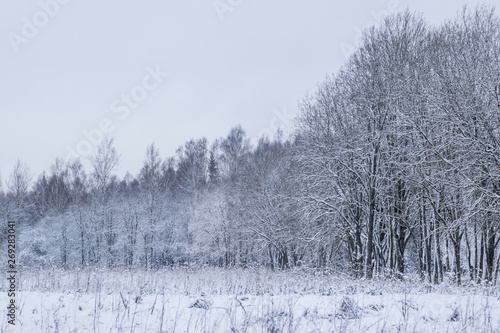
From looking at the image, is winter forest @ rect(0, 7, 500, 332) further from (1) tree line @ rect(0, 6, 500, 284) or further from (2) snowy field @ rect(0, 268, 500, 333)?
(2) snowy field @ rect(0, 268, 500, 333)

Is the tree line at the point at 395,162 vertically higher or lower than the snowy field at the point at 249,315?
higher

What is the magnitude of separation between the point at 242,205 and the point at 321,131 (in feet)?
46.9

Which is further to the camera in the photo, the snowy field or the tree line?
the tree line

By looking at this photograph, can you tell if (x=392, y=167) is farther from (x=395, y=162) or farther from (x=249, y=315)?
(x=249, y=315)

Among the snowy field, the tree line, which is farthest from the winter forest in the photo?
the snowy field

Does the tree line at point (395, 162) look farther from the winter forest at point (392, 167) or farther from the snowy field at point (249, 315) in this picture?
the snowy field at point (249, 315)

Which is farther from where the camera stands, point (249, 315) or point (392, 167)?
point (392, 167)

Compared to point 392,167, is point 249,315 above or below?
below

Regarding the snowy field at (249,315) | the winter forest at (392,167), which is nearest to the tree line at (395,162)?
the winter forest at (392,167)

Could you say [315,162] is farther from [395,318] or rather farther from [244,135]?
[244,135]

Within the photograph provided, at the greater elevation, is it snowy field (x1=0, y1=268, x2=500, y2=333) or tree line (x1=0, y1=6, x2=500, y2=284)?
tree line (x1=0, y1=6, x2=500, y2=284)

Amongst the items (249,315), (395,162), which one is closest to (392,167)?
(395,162)

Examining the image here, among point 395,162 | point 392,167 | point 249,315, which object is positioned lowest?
point 249,315

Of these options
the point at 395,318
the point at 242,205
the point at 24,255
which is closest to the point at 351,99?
the point at 395,318
